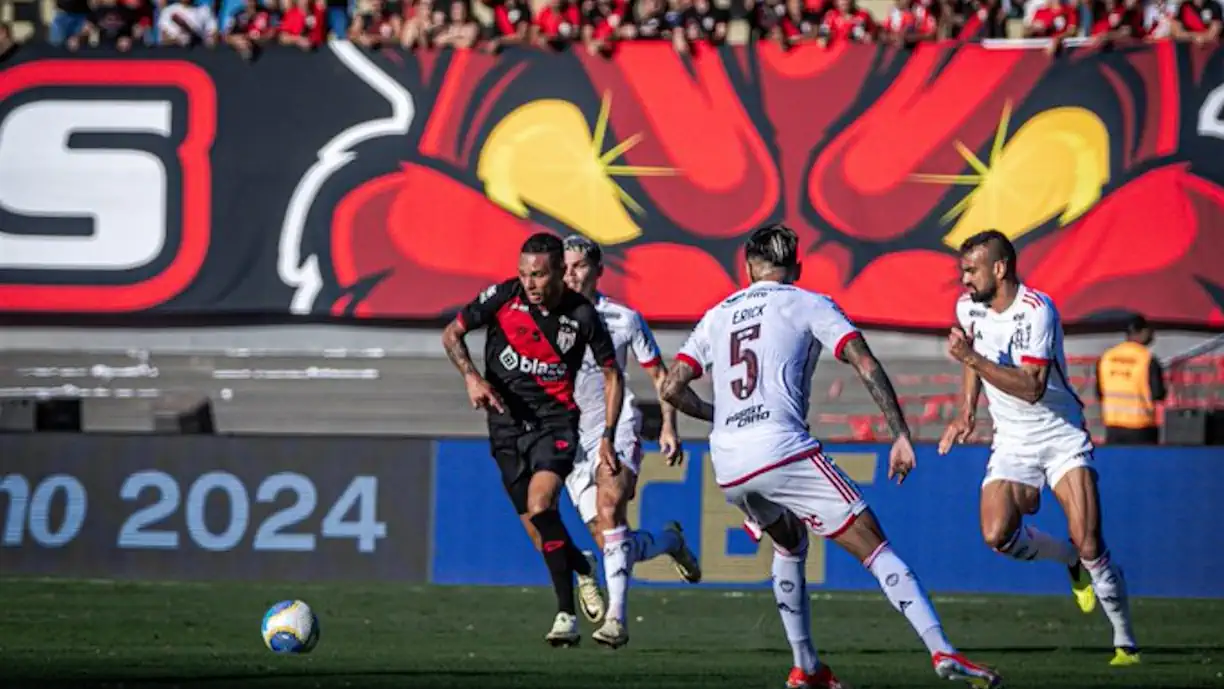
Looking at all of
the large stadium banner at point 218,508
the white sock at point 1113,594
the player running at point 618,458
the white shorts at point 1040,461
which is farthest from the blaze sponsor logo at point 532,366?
the large stadium banner at point 218,508

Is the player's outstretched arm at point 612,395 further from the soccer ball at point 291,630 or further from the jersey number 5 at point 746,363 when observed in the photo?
the jersey number 5 at point 746,363

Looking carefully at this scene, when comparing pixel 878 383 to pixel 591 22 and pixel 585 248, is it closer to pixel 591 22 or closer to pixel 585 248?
pixel 585 248

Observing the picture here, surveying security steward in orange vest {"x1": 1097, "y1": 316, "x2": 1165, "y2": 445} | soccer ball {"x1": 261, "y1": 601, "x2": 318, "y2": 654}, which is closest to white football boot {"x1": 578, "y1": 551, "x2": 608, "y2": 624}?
soccer ball {"x1": 261, "y1": 601, "x2": 318, "y2": 654}

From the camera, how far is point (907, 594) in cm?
852

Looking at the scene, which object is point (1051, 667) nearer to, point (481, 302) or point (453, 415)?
point (481, 302)

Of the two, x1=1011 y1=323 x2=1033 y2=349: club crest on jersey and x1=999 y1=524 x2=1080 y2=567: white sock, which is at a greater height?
x1=1011 y1=323 x2=1033 y2=349: club crest on jersey

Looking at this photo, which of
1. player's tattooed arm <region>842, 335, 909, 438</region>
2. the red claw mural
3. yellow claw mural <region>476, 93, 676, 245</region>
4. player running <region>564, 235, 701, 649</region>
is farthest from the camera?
yellow claw mural <region>476, 93, 676, 245</region>

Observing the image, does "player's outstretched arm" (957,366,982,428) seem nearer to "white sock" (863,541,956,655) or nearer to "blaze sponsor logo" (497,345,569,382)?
"blaze sponsor logo" (497,345,569,382)

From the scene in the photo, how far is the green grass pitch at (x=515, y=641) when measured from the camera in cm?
941

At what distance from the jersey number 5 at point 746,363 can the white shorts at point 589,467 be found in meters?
3.94

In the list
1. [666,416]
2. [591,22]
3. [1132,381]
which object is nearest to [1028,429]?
[666,416]

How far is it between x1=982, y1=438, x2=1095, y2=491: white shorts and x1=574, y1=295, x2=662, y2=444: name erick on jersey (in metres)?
2.27

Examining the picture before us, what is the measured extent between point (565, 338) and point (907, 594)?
355 centimetres

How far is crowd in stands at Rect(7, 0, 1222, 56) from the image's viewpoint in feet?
68.1
